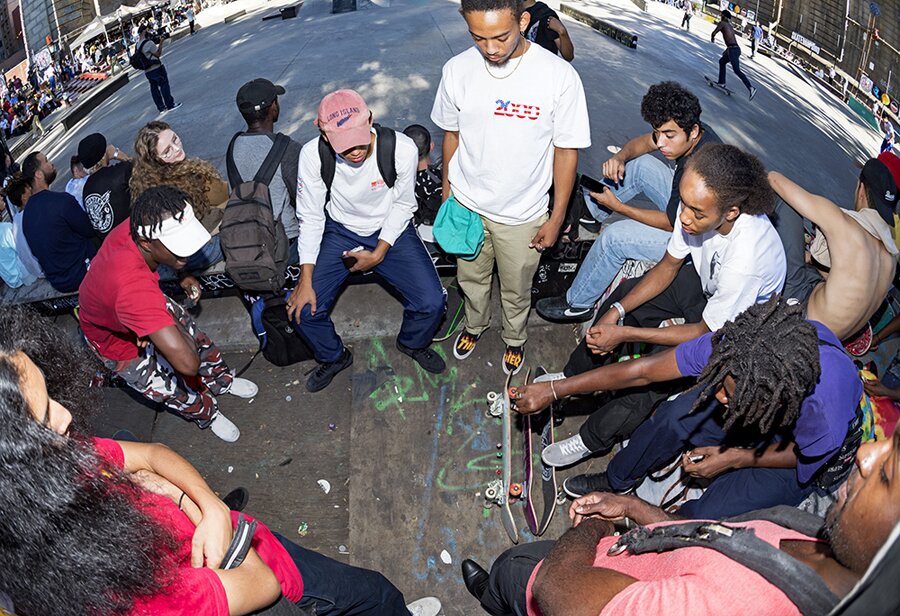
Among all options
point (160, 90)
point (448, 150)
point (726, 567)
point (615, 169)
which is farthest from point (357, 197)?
point (160, 90)

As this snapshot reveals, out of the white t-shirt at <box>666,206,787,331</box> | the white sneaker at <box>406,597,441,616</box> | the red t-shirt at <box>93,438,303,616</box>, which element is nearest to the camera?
the red t-shirt at <box>93,438,303,616</box>

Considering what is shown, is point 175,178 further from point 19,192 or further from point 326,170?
point 19,192

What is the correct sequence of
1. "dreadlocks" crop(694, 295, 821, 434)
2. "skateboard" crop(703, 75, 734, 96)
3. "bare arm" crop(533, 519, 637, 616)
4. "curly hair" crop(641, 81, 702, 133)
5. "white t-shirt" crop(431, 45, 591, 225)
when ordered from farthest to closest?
"skateboard" crop(703, 75, 734, 96) → "curly hair" crop(641, 81, 702, 133) → "white t-shirt" crop(431, 45, 591, 225) → "dreadlocks" crop(694, 295, 821, 434) → "bare arm" crop(533, 519, 637, 616)

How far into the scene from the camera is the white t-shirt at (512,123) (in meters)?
4.03

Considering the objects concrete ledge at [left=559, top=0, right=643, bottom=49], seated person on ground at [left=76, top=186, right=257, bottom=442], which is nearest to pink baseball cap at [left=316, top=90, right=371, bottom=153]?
seated person on ground at [left=76, top=186, right=257, bottom=442]

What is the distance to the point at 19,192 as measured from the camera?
562 centimetres

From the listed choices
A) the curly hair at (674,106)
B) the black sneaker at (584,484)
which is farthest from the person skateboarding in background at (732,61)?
the black sneaker at (584,484)

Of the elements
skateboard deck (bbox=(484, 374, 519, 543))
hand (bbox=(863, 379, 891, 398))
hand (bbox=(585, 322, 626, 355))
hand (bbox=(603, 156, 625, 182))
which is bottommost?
skateboard deck (bbox=(484, 374, 519, 543))

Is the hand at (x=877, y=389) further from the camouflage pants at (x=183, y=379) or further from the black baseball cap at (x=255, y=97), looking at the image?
the black baseball cap at (x=255, y=97)

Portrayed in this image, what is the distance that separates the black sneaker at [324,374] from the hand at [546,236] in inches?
74.8

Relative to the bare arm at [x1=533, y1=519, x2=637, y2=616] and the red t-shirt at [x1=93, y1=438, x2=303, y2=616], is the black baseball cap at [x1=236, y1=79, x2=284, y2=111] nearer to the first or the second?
the red t-shirt at [x1=93, y1=438, x2=303, y2=616]

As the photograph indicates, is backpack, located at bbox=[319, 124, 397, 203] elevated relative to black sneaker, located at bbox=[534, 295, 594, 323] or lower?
elevated

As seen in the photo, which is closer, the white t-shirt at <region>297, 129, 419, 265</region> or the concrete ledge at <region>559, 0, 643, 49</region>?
the white t-shirt at <region>297, 129, 419, 265</region>

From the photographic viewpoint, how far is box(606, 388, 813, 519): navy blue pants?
137 inches
